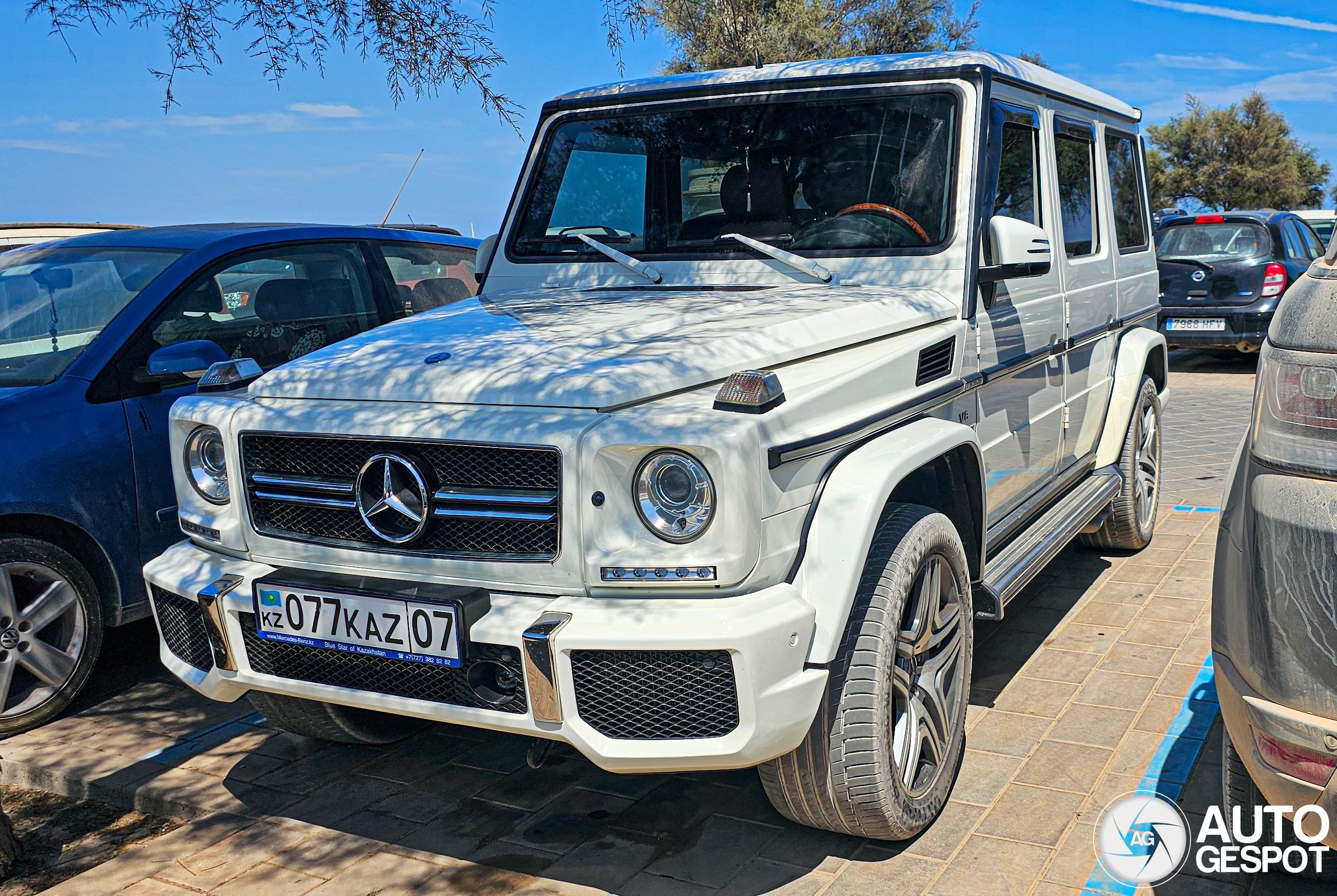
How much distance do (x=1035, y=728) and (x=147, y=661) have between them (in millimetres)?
3670

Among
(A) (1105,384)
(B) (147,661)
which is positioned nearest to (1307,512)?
(A) (1105,384)

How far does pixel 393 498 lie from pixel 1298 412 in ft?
6.59

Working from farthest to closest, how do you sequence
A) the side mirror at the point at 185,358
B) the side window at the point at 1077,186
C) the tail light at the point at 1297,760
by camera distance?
the side window at the point at 1077,186 → the side mirror at the point at 185,358 → the tail light at the point at 1297,760

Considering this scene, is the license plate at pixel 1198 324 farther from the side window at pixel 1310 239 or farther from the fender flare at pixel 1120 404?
the fender flare at pixel 1120 404

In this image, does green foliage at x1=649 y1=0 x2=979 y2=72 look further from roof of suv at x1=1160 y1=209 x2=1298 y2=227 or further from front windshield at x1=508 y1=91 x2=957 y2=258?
front windshield at x1=508 y1=91 x2=957 y2=258

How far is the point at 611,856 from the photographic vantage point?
315 cm

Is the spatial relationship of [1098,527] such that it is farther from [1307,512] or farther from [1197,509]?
[1307,512]

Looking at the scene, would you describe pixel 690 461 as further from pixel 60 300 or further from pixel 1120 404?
pixel 1120 404

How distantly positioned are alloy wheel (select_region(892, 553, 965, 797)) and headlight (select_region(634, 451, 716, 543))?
2.42 ft

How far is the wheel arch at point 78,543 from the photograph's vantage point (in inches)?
166

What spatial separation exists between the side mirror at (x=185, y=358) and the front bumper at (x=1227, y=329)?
447 inches

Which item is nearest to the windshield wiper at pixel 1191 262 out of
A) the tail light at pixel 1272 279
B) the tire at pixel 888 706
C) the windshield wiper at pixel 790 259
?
the tail light at pixel 1272 279

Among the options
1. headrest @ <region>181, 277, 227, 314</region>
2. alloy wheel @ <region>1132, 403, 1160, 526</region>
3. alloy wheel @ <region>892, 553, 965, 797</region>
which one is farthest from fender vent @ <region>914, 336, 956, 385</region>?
headrest @ <region>181, 277, 227, 314</region>

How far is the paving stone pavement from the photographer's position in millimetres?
3041
